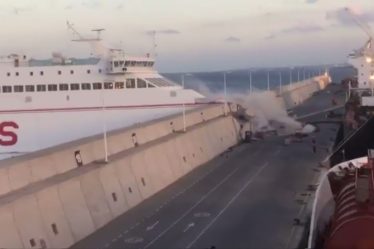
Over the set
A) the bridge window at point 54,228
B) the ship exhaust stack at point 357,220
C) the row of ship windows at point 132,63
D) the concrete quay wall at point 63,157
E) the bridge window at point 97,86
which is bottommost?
the bridge window at point 54,228

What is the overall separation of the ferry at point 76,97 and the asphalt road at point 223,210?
92.1 feet

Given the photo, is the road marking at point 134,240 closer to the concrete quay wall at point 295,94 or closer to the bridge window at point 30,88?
the bridge window at point 30,88

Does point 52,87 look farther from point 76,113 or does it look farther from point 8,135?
point 8,135

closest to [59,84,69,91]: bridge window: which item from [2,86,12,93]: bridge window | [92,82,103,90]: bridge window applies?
[92,82,103,90]: bridge window

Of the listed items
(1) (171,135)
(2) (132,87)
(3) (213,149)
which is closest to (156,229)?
(1) (171,135)

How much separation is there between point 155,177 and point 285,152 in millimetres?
17688

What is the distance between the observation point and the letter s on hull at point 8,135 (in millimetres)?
72875

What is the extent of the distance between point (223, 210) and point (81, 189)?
6780mm

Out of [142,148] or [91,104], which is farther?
[91,104]

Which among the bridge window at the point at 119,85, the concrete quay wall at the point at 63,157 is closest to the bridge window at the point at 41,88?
the bridge window at the point at 119,85

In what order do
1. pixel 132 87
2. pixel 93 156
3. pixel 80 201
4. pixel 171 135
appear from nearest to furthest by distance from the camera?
1. pixel 80 201
2. pixel 93 156
3. pixel 171 135
4. pixel 132 87

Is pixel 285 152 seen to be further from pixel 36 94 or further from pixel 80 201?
pixel 36 94

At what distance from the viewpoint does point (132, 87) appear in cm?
7012

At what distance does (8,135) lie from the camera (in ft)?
241
